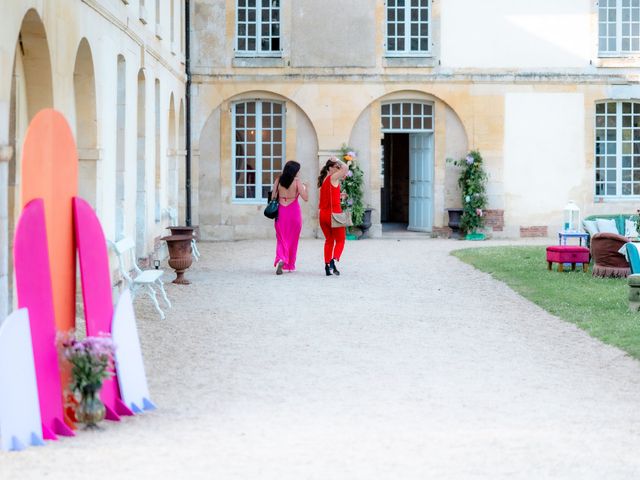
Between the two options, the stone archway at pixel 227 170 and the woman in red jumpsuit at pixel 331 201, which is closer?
the woman in red jumpsuit at pixel 331 201

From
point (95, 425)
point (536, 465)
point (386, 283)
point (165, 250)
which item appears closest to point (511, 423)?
point (536, 465)

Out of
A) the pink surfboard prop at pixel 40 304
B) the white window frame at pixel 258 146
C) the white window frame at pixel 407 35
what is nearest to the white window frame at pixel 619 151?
the white window frame at pixel 407 35

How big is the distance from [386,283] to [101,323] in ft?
27.0

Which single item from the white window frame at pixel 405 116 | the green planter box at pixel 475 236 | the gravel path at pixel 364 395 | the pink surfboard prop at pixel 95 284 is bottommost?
the gravel path at pixel 364 395

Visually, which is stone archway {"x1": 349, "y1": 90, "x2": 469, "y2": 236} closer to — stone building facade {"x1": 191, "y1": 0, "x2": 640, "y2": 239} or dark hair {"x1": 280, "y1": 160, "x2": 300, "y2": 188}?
stone building facade {"x1": 191, "y1": 0, "x2": 640, "y2": 239}

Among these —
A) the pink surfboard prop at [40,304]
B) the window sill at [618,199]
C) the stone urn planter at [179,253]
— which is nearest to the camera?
the pink surfboard prop at [40,304]

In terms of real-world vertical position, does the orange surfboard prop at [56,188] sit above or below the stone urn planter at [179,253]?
above

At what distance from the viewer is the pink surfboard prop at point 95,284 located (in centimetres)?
699

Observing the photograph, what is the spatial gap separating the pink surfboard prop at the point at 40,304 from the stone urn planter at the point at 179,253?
783 cm

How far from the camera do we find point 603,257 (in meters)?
15.8

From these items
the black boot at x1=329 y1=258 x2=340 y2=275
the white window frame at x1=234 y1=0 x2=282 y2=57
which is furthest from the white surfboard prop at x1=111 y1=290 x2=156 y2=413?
the white window frame at x1=234 y1=0 x2=282 y2=57

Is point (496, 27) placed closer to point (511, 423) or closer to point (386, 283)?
point (386, 283)

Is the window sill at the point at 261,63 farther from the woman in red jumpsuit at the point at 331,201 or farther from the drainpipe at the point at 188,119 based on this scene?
the woman in red jumpsuit at the point at 331,201

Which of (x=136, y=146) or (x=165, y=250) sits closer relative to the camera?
(x=136, y=146)
